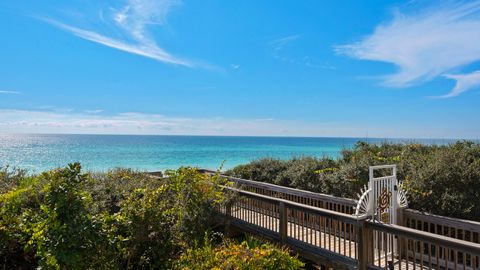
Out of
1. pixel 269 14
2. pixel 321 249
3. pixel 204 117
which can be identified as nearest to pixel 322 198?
pixel 321 249

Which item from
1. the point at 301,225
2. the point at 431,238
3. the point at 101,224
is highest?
the point at 101,224

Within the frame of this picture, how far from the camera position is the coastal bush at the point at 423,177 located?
563 cm

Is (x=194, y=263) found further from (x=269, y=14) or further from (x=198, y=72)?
(x=198, y=72)

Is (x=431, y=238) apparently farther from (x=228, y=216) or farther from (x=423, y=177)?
(x=228, y=216)

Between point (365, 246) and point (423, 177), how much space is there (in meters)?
2.71

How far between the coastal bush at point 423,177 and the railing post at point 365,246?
7.29ft

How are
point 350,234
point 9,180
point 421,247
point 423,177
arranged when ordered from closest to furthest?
1. point 421,247
2. point 350,234
3. point 423,177
4. point 9,180

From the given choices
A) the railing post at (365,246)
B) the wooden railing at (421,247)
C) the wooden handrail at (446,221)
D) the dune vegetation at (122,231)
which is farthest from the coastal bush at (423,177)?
the dune vegetation at (122,231)

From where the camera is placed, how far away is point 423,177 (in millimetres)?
6078

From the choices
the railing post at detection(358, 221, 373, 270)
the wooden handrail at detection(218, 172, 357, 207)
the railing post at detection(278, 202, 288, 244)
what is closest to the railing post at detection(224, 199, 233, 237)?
the railing post at detection(278, 202, 288, 244)

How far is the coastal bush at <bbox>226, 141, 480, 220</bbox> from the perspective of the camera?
18.5 feet

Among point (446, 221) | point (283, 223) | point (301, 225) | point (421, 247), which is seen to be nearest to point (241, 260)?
point (283, 223)

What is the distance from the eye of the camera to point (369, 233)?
4410 millimetres

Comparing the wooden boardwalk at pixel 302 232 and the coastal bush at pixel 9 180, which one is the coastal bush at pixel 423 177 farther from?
the coastal bush at pixel 9 180
